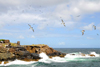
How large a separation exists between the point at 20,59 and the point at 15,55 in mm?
1807

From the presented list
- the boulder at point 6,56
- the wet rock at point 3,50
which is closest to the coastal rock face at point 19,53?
the boulder at point 6,56

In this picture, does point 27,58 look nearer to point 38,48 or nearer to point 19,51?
point 19,51

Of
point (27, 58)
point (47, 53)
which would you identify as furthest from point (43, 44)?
point (27, 58)

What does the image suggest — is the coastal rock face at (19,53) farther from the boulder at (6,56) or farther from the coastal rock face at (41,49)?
the coastal rock face at (41,49)

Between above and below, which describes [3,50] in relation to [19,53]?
above

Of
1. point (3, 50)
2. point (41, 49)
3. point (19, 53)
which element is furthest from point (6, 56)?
point (41, 49)

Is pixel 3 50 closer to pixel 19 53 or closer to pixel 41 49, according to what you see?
pixel 19 53

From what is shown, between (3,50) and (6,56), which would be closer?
(6,56)

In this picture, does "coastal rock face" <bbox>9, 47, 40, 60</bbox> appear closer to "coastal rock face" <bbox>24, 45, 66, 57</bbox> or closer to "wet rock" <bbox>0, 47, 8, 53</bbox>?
"wet rock" <bbox>0, 47, 8, 53</bbox>

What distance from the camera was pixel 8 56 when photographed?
36.8 meters

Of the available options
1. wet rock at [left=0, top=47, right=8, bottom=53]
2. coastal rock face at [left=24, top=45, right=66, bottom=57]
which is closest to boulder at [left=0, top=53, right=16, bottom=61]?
wet rock at [left=0, top=47, right=8, bottom=53]

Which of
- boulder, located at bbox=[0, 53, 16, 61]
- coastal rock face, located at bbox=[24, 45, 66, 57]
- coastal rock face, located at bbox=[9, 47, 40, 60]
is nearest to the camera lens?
boulder, located at bbox=[0, 53, 16, 61]

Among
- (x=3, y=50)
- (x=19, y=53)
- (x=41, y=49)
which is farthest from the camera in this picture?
(x=41, y=49)

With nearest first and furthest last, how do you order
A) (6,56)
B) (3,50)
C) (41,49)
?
(6,56) → (3,50) → (41,49)
